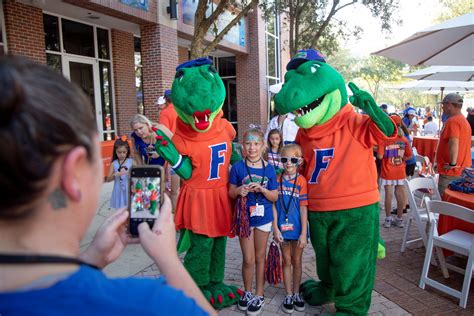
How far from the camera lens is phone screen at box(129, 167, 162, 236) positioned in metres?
1.45

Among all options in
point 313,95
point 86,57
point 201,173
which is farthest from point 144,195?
point 86,57

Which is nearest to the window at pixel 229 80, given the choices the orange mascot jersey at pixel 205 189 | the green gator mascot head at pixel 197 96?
the green gator mascot head at pixel 197 96

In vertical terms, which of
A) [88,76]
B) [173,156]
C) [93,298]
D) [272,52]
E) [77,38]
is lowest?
[93,298]

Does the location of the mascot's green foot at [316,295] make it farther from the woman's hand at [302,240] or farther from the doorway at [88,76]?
the doorway at [88,76]

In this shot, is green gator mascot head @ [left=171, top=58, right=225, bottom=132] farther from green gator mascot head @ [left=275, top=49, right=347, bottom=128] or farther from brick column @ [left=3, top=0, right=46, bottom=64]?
brick column @ [left=3, top=0, right=46, bottom=64]

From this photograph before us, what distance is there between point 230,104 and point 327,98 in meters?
15.2

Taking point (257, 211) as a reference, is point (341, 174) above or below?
above

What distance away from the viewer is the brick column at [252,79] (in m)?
16.3

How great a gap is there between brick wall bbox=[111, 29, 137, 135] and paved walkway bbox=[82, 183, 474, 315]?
642cm

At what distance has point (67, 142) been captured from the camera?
777 millimetres

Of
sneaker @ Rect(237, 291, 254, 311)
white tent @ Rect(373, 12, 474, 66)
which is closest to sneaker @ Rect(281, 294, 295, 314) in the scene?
sneaker @ Rect(237, 291, 254, 311)

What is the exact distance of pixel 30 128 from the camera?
0.71 metres

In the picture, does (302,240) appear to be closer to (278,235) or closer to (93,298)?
(278,235)

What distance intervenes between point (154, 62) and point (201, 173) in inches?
289
